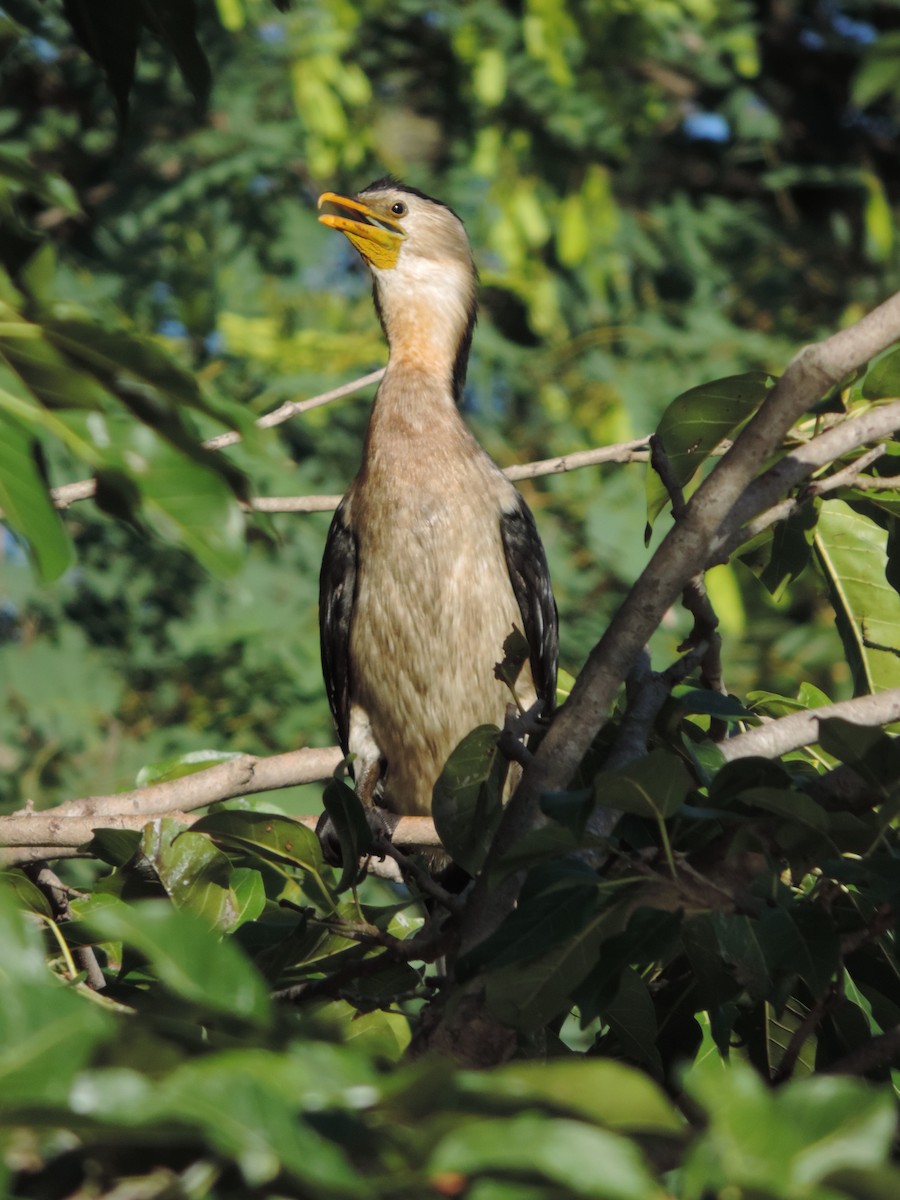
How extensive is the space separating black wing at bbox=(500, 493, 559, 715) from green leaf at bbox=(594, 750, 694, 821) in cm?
210

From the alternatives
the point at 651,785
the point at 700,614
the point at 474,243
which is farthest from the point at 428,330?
the point at 474,243

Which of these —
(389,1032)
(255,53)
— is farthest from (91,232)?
(389,1032)

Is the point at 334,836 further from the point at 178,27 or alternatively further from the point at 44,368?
the point at 44,368

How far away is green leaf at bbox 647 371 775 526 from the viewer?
82.4 inches

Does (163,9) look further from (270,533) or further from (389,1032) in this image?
(389,1032)

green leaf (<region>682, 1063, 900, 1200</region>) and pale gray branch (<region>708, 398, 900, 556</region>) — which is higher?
green leaf (<region>682, 1063, 900, 1200</region>)

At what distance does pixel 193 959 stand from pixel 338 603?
2.84 meters

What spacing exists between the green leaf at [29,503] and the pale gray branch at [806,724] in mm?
966

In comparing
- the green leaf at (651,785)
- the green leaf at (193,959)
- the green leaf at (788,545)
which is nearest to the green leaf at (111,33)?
the green leaf at (788,545)

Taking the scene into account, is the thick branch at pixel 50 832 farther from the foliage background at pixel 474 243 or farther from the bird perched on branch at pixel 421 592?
the foliage background at pixel 474 243

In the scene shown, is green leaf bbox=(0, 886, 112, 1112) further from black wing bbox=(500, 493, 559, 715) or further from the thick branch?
black wing bbox=(500, 493, 559, 715)

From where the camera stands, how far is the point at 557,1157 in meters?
0.72

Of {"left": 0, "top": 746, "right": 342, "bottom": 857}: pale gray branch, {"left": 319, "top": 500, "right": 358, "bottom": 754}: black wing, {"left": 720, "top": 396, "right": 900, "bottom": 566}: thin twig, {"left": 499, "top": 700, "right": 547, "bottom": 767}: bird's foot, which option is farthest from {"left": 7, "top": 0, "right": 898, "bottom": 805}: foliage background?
{"left": 720, "top": 396, "right": 900, "bottom": 566}: thin twig

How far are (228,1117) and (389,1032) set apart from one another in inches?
48.4
